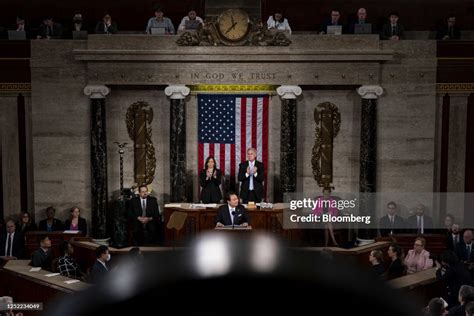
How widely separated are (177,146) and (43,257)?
470 cm

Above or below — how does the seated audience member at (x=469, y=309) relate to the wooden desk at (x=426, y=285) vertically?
above

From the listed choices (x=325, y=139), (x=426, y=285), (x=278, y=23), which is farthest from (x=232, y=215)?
(x=278, y=23)

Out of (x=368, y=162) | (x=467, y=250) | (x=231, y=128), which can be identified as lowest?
(x=467, y=250)

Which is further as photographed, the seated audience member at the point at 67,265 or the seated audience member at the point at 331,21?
the seated audience member at the point at 331,21

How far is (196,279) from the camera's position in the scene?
51 cm

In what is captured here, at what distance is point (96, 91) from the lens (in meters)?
14.8

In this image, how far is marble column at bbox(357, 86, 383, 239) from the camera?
14891 millimetres

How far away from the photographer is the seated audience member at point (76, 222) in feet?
46.5

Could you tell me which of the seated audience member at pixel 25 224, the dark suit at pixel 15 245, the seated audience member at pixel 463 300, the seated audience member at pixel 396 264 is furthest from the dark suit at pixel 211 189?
Result: the seated audience member at pixel 463 300

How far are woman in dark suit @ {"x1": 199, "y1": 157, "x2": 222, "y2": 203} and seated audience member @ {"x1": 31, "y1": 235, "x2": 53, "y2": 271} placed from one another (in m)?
3.94

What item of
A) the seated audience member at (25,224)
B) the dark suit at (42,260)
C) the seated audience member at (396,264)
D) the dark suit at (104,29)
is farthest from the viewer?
the dark suit at (104,29)

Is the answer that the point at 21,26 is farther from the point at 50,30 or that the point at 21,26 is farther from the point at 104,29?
the point at 104,29

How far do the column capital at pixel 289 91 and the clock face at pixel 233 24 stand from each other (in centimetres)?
135

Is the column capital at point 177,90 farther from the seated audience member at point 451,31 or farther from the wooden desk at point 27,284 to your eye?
the seated audience member at point 451,31
